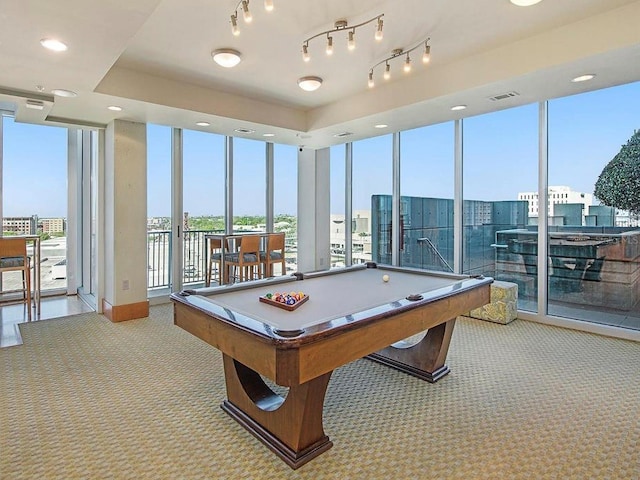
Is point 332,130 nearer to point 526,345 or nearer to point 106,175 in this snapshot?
point 106,175

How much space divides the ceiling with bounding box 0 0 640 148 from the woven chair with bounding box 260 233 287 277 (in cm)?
189

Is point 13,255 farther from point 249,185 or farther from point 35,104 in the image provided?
point 249,185

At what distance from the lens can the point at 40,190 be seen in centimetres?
579

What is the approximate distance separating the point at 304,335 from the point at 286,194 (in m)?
5.59

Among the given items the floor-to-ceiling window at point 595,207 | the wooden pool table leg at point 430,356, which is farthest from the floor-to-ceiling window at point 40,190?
the floor-to-ceiling window at point 595,207

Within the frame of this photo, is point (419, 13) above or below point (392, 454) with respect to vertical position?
above

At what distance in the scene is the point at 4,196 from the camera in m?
5.43

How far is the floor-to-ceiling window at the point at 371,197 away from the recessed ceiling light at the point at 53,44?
15.1 ft

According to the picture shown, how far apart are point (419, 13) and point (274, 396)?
2852 millimetres

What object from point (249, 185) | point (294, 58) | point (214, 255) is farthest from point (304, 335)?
point (249, 185)

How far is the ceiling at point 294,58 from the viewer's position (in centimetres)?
262

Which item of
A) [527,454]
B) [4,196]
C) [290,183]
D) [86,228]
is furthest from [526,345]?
[4,196]

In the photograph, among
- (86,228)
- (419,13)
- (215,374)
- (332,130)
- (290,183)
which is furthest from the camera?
(290,183)

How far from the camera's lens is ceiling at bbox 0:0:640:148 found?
2.62 metres
